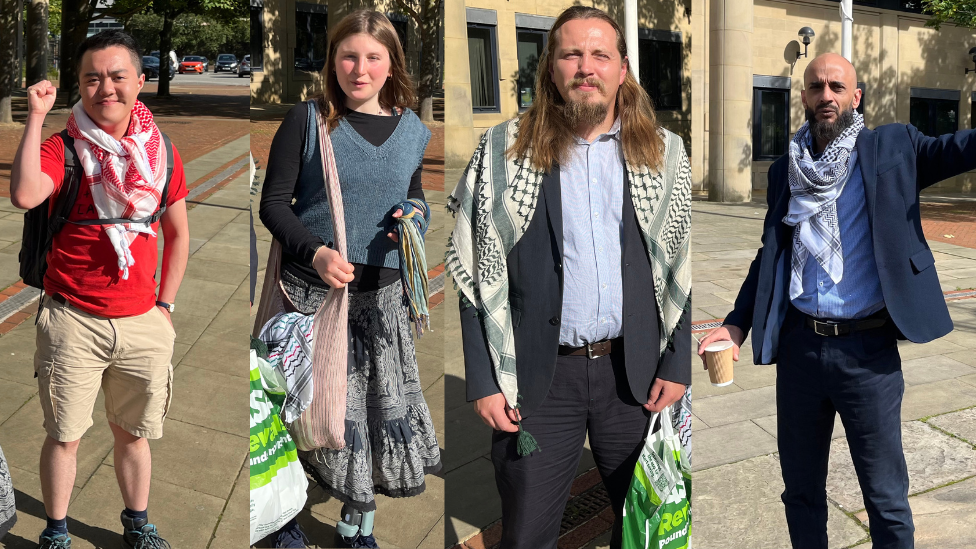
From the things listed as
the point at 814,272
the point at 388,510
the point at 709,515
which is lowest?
the point at 709,515

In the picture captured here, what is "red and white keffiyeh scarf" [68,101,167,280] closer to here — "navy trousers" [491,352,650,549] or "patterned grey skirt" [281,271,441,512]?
"patterned grey skirt" [281,271,441,512]

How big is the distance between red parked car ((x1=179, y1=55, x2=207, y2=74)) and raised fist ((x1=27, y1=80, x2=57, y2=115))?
41cm

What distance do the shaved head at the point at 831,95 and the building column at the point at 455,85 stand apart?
4.34 feet

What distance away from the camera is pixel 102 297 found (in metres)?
2.65

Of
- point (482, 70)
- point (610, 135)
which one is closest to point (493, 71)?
point (482, 70)

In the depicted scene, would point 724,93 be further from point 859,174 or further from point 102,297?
point 102,297

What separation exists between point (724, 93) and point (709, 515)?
44.1 feet

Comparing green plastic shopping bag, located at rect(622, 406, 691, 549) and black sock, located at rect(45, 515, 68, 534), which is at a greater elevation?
green plastic shopping bag, located at rect(622, 406, 691, 549)

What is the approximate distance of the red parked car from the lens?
261cm

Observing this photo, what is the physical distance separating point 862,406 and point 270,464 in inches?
73.8

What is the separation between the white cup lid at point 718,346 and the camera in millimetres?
2814

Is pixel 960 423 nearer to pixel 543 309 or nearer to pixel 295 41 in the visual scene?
pixel 543 309

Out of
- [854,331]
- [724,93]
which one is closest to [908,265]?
[854,331]

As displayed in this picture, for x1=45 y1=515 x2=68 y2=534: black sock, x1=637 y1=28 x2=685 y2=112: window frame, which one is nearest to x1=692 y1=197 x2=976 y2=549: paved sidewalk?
x1=45 y1=515 x2=68 y2=534: black sock
